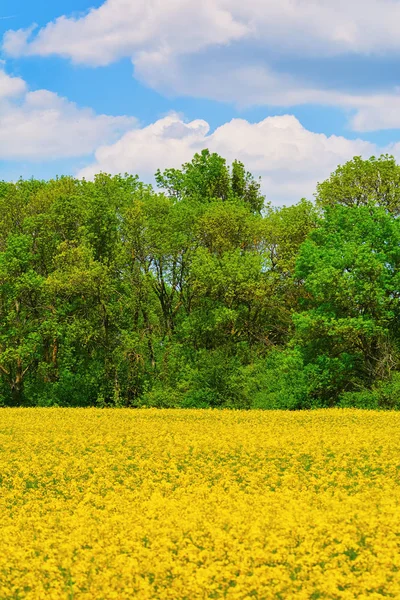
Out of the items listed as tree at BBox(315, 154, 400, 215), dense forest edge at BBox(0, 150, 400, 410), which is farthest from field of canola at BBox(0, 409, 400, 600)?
tree at BBox(315, 154, 400, 215)

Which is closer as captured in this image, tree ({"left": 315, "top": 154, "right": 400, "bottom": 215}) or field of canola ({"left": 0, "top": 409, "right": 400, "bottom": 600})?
field of canola ({"left": 0, "top": 409, "right": 400, "bottom": 600})

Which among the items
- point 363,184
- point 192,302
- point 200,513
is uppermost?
point 363,184

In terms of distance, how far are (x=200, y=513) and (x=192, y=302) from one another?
37.0 meters

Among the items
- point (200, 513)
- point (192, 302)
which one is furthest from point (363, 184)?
point (200, 513)

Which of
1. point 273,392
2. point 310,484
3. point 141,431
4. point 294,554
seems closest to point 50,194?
point 273,392

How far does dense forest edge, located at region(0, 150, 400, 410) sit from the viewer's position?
4125 centimetres

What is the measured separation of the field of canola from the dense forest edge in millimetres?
15297

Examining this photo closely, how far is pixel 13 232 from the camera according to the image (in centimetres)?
5041

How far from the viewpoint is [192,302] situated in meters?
49.3

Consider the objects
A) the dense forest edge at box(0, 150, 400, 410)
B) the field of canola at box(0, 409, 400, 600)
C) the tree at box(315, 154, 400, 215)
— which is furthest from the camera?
the tree at box(315, 154, 400, 215)

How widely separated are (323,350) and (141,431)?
1907 cm

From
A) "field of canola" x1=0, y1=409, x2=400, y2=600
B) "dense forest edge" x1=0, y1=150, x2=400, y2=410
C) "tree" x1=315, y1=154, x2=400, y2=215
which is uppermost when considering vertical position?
"tree" x1=315, y1=154, x2=400, y2=215

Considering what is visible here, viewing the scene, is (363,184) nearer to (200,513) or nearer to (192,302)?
(192,302)

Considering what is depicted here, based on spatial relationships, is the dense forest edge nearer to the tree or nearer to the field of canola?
the tree
